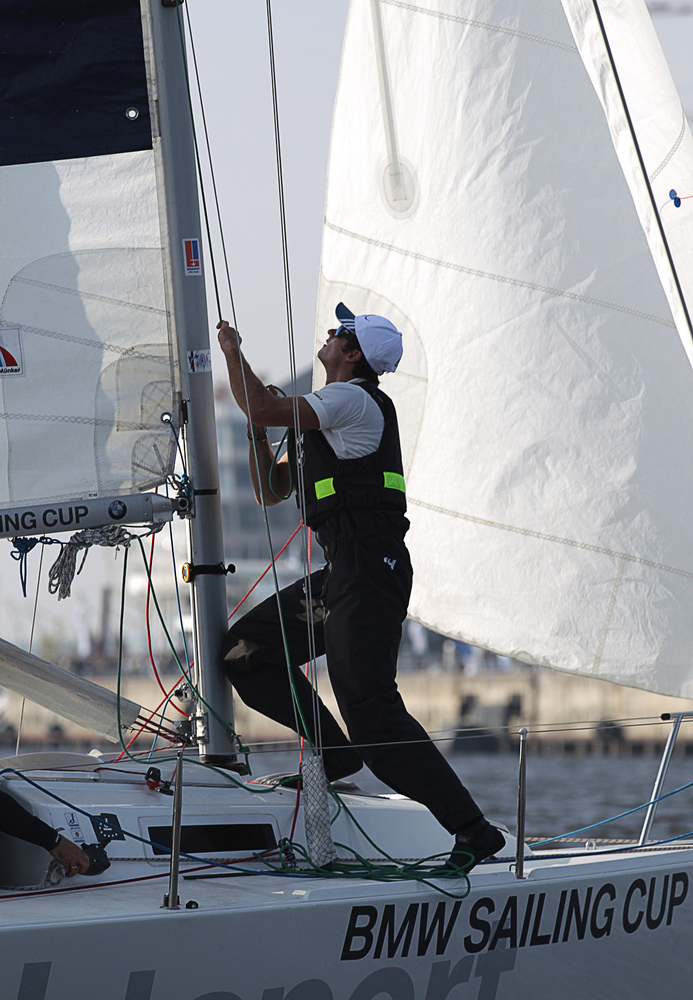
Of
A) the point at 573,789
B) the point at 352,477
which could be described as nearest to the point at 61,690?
the point at 352,477

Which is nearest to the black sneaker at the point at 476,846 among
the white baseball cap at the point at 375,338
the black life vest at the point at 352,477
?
the black life vest at the point at 352,477

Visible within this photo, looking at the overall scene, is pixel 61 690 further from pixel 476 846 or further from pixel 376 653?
pixel 476 846

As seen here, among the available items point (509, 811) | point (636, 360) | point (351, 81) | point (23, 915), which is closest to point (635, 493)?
point (636, 360)

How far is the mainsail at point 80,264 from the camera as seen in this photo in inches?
148

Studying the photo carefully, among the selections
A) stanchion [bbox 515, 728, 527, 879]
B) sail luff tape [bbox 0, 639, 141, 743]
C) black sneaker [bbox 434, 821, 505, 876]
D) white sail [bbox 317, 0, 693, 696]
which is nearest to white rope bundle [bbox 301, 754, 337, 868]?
black sneaker [bbox 434, 821, 505, 876]

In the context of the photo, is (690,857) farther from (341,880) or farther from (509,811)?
(509,811)

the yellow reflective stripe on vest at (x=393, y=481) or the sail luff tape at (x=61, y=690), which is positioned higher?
the yellow reflective stripe on vest at (x=393, y=481)

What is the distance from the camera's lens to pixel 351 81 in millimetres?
4734

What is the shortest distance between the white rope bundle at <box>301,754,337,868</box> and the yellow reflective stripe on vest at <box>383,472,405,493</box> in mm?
756

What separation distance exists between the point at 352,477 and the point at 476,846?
101 centimetres

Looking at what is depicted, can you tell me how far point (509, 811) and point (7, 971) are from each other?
1860 cm

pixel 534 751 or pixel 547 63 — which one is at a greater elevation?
pixel 547 63

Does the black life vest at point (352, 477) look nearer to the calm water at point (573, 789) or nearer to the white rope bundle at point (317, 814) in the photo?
the white rope bundle at point (317, 814)

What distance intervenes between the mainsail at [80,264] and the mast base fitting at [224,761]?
0.86 m
